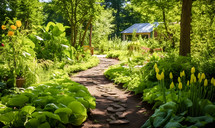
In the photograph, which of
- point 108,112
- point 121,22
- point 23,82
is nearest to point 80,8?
point 23,82

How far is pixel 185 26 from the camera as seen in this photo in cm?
625

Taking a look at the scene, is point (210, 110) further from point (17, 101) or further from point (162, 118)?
point (17, 101)

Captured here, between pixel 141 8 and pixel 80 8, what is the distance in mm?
A: 3970

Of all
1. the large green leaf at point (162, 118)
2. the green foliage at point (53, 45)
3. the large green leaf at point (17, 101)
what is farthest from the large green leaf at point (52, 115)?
the green foliage at point (53, 45)

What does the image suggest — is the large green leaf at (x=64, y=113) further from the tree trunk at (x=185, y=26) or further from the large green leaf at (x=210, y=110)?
the tree trunk at (x=185, y=26)

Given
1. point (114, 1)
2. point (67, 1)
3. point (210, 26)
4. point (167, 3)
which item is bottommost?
point (210, 26)

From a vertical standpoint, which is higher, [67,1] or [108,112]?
[67,1]

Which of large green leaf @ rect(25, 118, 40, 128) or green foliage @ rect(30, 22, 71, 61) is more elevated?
green foliage @ rect(30, 22, 71, 61)

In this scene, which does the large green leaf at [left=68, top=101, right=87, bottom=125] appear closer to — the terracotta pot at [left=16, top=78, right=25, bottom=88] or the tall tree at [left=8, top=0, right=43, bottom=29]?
the terracotta pot at [left=16, top=78, right=25, bottom=88]

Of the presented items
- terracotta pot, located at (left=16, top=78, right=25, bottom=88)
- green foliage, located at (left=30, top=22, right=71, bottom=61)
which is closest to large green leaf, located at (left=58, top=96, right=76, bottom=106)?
terracotta pot, located at (left=16, top=78, right=25, bottom=88)

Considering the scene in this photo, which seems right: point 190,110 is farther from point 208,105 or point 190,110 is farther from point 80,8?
point 80,8

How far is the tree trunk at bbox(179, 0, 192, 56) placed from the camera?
6.13 m

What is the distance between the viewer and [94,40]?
83.1 ft

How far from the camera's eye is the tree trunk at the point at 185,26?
6127 millimetres
